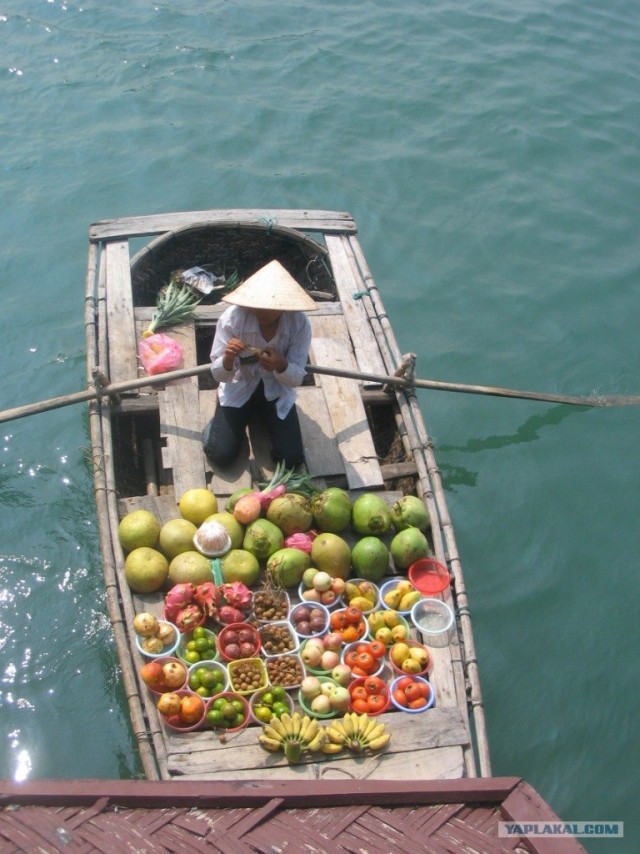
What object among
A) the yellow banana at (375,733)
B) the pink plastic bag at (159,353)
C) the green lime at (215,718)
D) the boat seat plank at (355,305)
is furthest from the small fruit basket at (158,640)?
the boat seat plank at (355,305)

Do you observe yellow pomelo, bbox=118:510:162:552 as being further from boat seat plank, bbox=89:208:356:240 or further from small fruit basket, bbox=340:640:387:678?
boat seat plank, bbox=89:208:356:240

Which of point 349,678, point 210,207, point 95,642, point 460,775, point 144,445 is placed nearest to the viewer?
point 460,775

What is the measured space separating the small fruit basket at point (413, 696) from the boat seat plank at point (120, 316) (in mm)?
2670

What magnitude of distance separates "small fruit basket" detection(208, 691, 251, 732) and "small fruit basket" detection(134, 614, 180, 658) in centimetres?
35

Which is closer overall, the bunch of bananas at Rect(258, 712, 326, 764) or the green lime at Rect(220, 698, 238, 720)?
the bunch of bananas at Rect(258, 712, 326, 764)

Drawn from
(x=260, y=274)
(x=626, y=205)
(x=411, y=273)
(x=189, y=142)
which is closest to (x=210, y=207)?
(x=189, y=142)

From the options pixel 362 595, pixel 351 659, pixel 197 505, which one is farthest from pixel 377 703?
pixel 197 505

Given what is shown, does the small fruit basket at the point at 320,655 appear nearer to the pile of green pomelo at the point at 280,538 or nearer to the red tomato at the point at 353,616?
the red tomato at the point at 353,616

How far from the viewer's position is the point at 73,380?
6.70 meters

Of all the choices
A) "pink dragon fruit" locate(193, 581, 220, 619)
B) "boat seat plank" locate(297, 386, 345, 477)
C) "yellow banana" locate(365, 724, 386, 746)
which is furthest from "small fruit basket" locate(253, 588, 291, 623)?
"boat seat plank" locate(297, 386, 345, 477)

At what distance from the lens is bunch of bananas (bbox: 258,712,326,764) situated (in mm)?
3400

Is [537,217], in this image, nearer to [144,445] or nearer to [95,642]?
[144,445]

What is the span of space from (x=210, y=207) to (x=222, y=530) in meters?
5.10

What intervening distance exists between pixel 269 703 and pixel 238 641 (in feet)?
1.18
